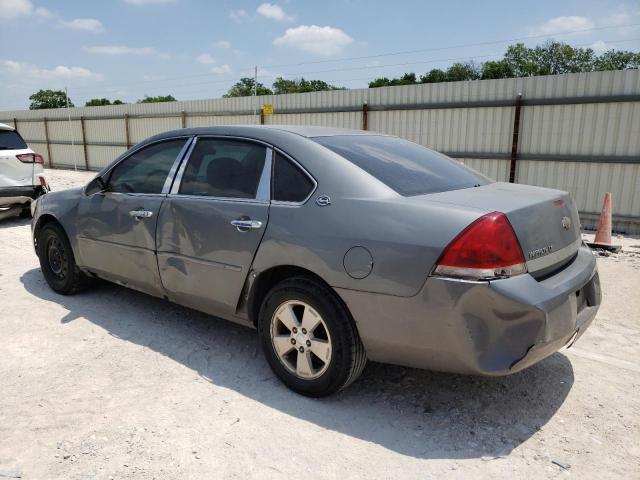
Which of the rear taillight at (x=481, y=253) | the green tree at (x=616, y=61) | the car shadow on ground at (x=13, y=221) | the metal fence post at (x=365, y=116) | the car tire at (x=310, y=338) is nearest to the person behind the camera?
the rear taillight at (x=481, y=253)

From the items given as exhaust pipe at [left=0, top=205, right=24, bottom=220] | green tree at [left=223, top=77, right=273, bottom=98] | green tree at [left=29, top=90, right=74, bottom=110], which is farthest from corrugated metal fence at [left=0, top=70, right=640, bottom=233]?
green tree at [left=29, top=90, right=74, bottom=110]

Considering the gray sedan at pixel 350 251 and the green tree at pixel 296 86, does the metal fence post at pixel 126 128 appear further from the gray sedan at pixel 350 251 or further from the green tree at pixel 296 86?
the green tree at pixel 296 86

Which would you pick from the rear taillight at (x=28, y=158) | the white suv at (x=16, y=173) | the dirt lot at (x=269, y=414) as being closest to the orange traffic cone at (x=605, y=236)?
the dirt lot at (x=269, y=414)

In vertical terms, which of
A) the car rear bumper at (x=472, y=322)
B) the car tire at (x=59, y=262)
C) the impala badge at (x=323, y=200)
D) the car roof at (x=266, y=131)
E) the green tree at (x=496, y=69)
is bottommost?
the car tire at (x=59, y=262)

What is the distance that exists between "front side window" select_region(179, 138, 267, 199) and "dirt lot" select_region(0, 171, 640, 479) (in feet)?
3.72

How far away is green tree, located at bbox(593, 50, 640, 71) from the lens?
55656mm

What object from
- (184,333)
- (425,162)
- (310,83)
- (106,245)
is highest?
(310,83)

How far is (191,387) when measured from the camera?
10.2 ft

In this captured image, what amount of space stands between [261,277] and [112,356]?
51.2 inches

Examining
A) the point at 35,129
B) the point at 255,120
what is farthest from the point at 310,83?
the point at 255,120

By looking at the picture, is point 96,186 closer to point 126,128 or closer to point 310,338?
point 310,338

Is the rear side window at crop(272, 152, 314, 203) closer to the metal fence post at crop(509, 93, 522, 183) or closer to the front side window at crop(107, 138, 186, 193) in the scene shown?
the front side window at crop(107, 138, 186, 193)

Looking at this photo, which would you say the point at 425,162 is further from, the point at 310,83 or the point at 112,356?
the point at 310,83

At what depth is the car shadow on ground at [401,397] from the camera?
2.61 metres
